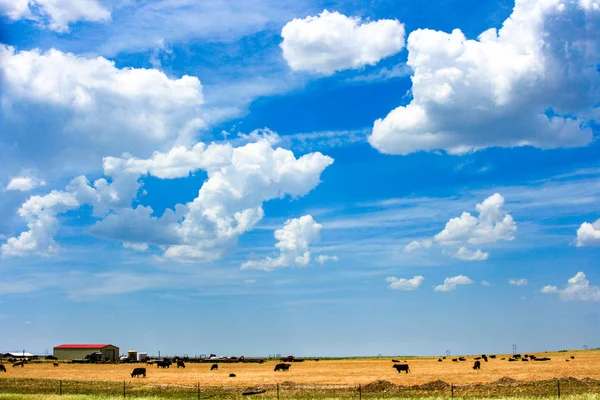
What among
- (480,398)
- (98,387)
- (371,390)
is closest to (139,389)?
(98,387)

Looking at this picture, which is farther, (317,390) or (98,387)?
(98,387)

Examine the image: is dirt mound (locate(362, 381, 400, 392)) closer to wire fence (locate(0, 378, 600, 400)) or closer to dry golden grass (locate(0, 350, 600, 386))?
wire fence (locate(0, 378, 600, 400))

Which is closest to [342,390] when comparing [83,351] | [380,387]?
[380,387]

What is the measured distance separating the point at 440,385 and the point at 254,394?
16724 millimetres

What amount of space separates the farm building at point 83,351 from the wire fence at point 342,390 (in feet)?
351

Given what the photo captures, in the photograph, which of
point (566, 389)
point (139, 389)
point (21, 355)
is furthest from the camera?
point (21, 355)

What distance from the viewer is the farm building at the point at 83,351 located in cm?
16612

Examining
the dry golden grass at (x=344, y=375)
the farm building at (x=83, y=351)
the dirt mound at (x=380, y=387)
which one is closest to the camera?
the dirt mound at (x=380, y=387)

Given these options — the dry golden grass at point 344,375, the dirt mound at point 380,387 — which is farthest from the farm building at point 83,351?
the dirt mound at point 380,387

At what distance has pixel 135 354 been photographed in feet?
546

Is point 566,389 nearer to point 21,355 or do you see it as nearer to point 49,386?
point 49,386

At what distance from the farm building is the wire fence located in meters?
107

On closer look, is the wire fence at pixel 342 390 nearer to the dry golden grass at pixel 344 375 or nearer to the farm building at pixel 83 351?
the dry golden grass at pixel 344 375

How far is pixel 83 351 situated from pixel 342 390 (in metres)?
132
